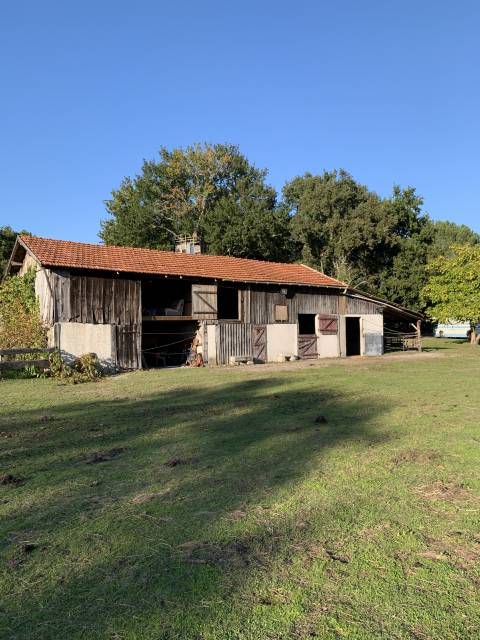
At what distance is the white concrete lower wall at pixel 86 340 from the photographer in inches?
685

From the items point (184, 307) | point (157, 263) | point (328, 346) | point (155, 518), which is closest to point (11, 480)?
point (155, 518)

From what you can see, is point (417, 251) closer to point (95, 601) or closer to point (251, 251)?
point (251, 251)

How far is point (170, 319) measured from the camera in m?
21.0

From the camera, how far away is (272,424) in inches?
292

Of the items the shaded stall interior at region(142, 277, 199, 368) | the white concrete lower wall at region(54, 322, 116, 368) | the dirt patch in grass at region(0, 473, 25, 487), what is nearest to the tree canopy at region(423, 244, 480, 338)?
the shaded stall interior at region(142, 277, 199, 368)

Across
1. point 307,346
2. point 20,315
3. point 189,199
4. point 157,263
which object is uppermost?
point 189,199

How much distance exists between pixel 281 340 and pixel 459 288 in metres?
16.6

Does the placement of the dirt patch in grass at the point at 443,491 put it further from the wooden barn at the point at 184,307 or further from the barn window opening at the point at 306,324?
the barn window opening at the point at 306,324

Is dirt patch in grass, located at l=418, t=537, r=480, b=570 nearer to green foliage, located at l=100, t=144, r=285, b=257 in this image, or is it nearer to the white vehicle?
green foliage, located at l=100, t=144, r=285, b=257

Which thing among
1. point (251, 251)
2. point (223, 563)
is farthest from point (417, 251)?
point (223, 563)

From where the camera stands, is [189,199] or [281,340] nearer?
[281,340]

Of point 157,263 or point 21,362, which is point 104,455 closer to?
point 21,362

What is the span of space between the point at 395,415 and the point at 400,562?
17.0ft

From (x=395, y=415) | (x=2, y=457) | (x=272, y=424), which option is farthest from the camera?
(x=395, y=415)
